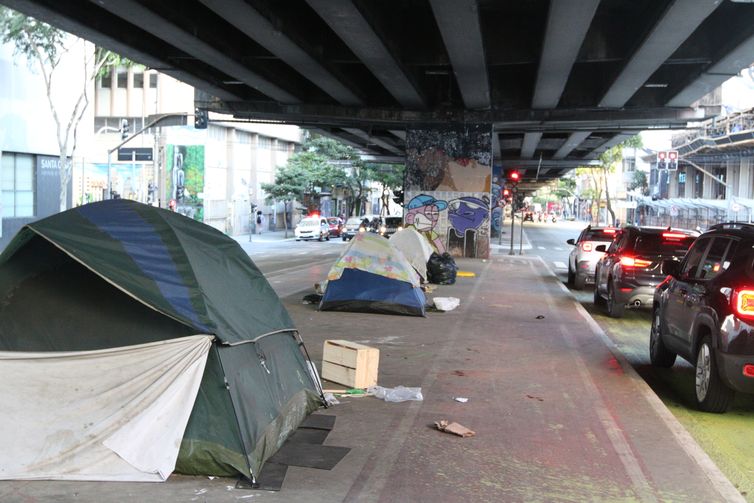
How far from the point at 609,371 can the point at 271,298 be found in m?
4.77

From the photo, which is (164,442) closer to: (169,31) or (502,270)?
(169,31)

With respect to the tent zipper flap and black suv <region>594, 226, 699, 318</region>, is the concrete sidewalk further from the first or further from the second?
black suv <region>594, 226, 699, 318</region>

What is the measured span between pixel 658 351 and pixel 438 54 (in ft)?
46.5

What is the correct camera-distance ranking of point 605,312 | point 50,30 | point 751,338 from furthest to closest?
point 50,30, point 605,312, point 751,338

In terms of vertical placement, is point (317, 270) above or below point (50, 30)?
below

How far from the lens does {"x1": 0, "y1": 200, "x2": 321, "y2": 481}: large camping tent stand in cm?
540

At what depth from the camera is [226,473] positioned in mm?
5391

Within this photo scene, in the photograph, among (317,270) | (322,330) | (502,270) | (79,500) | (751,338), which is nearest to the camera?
(79,500)

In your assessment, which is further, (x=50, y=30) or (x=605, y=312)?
(x=50, y=30)

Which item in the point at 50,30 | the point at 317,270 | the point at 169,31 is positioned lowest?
the point at 317,270

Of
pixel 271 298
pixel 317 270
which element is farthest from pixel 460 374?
pixel 317 270

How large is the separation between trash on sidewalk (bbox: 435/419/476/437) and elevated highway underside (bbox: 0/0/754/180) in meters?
10.7

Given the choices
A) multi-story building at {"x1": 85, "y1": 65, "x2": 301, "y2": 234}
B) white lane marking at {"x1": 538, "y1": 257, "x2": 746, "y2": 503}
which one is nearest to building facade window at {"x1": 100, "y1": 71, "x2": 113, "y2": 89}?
multi-story building at {"x1": 85, "y1": 65, "x2": 301, "y2": 234}

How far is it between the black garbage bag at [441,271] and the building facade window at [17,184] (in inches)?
751
